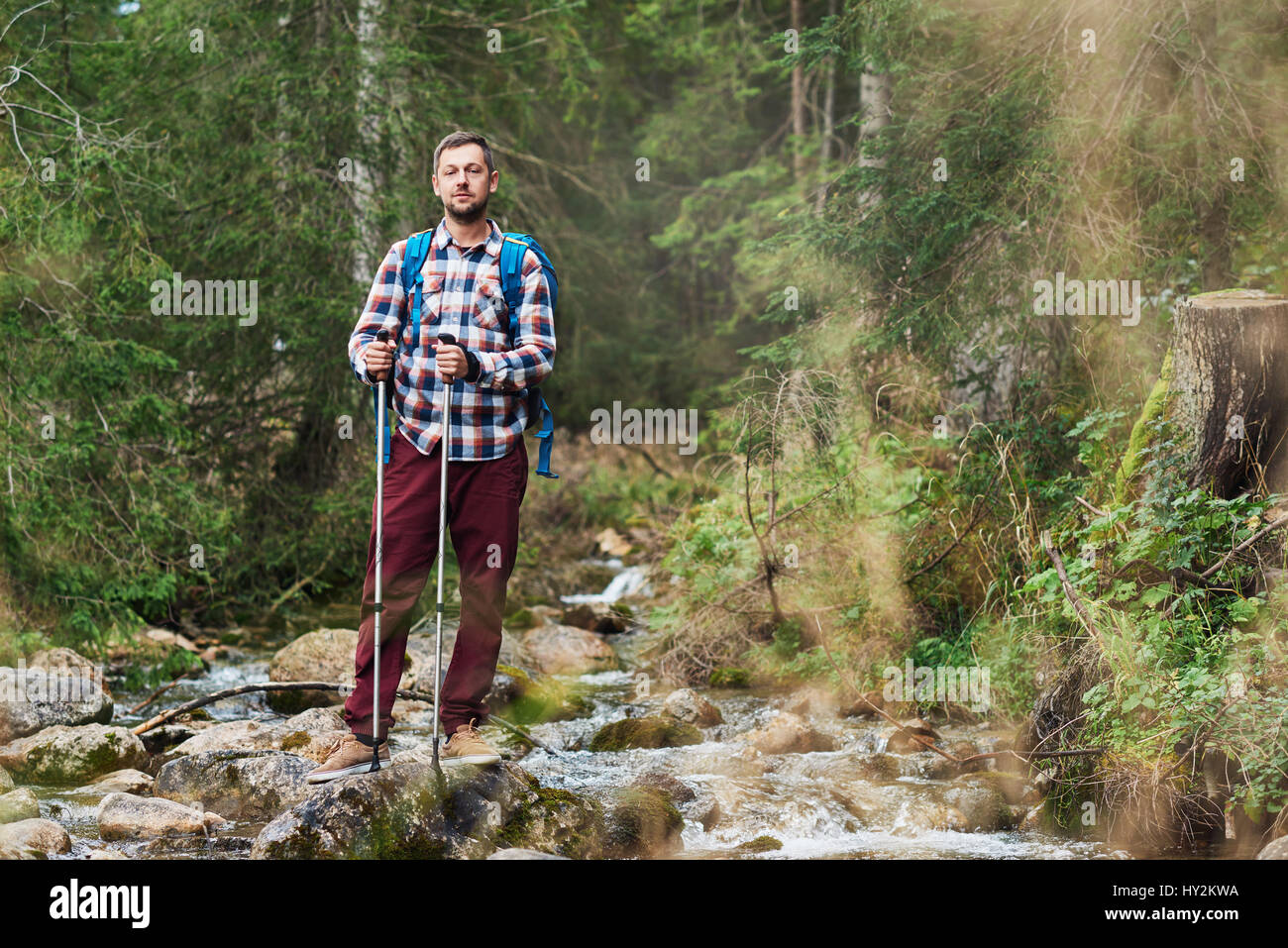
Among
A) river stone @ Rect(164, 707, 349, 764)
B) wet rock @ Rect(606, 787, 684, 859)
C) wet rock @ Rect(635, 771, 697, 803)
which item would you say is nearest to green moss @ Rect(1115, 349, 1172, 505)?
wet rock @ Rect(635, 771, 697, 803)

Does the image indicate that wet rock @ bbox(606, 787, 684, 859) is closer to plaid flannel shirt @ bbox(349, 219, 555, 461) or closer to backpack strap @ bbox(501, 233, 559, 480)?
backpack strap @ bbox(501, 233, 559, 480)

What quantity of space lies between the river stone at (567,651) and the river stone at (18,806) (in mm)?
4478

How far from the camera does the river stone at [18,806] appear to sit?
5.71m

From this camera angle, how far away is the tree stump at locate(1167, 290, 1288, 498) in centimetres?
584

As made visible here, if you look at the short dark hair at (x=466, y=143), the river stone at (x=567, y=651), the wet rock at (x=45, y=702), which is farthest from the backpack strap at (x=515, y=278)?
the river stone at (x=567, y=651)

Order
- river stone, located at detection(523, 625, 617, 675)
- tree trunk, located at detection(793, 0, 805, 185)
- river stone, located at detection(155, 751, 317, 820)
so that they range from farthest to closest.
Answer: tree trunk, located at detection(793, 0, 805, 185) < river stone, located at detection(523, 625, 617, 675) < river stone, located at detection(155, 751, 317, 820)

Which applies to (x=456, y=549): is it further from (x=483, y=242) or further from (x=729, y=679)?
(x=729, y=679)

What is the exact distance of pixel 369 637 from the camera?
485 cm

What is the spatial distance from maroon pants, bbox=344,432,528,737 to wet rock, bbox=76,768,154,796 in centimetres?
232

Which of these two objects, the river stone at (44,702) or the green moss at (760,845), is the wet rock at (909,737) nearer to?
the green moss at (760,845)

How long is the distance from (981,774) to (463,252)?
13.2 feet

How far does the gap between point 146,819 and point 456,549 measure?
7.08 feet
